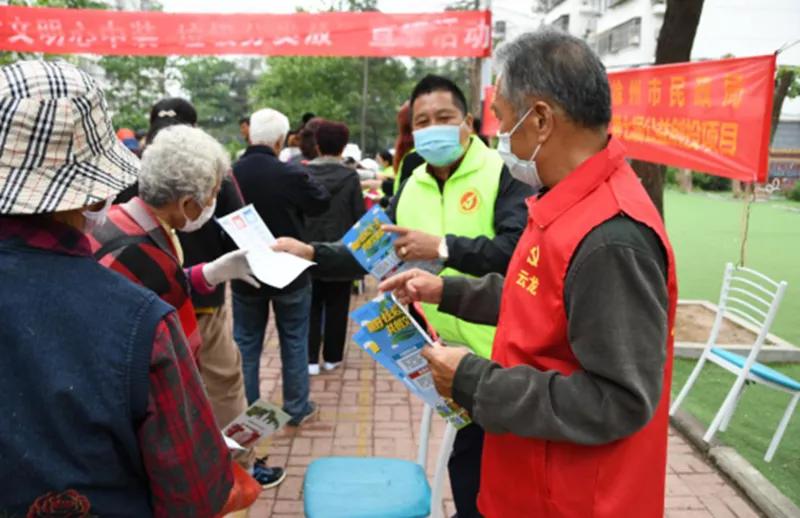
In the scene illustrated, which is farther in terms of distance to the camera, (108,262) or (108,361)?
(108,262)

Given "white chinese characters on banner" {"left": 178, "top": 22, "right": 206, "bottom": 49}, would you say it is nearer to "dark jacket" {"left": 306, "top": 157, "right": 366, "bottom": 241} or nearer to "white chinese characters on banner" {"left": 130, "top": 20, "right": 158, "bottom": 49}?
"white chinese characters on banner" {"left": 130, "top": 20, "right": 158, "bottom": 49}

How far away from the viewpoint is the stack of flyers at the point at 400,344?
169 centimetres

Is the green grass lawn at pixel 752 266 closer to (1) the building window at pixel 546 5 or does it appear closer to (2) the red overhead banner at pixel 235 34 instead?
(2) the red overhead banner at pixel 235 34

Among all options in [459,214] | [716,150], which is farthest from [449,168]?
[716,150]

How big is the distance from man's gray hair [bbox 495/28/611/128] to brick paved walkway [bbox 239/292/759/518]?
7.87ft

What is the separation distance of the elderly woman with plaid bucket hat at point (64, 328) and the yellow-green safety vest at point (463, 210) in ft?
4.45

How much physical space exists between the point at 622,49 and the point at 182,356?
38.2 m

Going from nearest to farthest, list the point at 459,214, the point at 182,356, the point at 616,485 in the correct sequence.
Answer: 1. the point at 182,356
2. the point at 616,485
3. the point at 459,214

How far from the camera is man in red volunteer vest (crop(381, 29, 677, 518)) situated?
→ 1.26 meters

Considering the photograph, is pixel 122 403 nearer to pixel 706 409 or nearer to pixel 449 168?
pixel 449 168

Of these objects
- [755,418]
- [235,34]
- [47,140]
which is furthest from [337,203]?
[235,34]

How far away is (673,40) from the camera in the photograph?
6.26m

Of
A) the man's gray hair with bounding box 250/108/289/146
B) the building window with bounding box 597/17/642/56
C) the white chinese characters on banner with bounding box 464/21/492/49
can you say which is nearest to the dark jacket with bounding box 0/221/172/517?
the man's gray hair with bounding box 250/108/289/146

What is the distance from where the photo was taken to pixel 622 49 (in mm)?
35406
